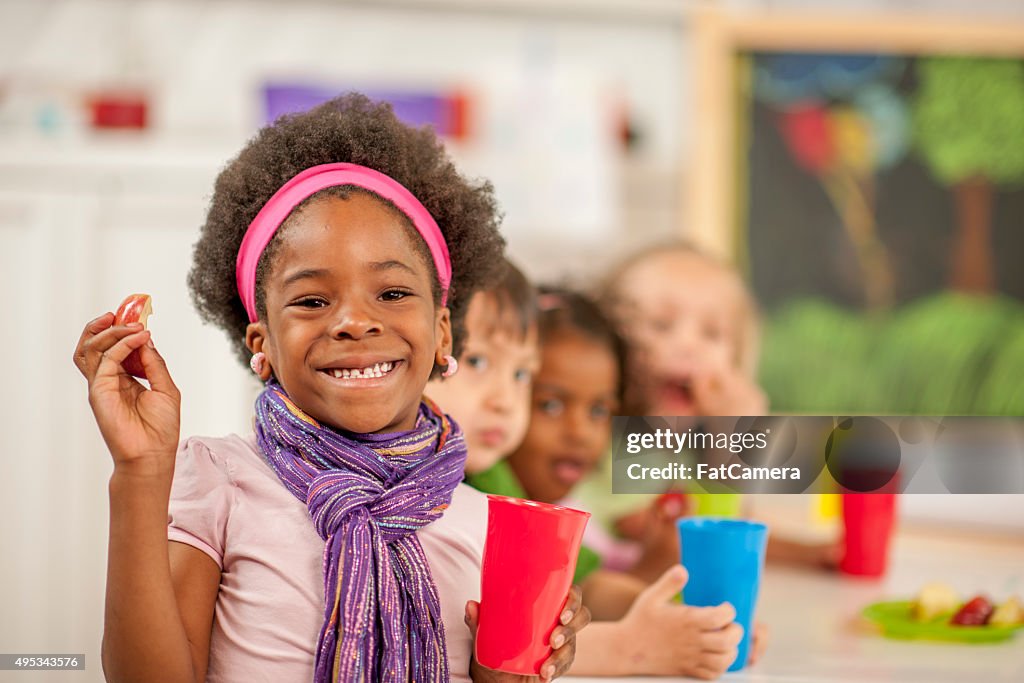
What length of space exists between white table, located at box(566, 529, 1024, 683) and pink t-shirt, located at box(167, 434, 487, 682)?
0.24 m

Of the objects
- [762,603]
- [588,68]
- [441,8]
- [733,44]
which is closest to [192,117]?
[441,8]

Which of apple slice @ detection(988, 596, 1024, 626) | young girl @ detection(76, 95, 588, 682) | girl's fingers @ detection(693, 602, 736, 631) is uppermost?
young girl @ detection(76, 95, 588, 682)

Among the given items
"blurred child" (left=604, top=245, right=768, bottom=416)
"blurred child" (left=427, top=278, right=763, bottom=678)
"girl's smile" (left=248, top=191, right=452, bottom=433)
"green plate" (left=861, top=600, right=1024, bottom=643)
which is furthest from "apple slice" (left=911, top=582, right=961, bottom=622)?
"girl's smile" (left=248, top=191, right=452, bottom=433)

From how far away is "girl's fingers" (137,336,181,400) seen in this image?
666mm

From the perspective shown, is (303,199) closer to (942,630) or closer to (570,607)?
(570,607)

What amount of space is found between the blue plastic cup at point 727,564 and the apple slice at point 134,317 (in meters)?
0.45

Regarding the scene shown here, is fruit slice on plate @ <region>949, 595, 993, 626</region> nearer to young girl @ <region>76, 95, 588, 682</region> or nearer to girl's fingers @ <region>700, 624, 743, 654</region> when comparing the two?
girl's fingers @ <region>700, 624, 743, 654</region>

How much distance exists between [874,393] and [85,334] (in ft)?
6.52

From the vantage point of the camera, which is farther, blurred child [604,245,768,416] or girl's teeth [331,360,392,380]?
blurred child [604,245,768,416]

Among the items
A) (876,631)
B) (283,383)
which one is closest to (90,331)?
(283,383)

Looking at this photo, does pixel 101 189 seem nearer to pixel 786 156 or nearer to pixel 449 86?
pixel 449 86

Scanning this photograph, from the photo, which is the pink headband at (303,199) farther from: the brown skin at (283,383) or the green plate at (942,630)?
the green plate at (942,630)

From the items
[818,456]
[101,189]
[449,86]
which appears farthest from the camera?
[449,86]

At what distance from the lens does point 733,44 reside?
242cm
